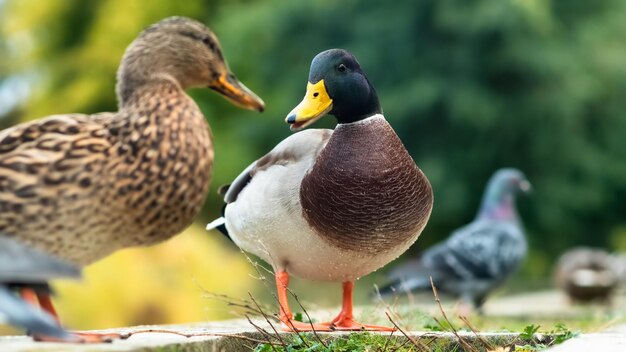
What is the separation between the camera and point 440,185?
603 inches

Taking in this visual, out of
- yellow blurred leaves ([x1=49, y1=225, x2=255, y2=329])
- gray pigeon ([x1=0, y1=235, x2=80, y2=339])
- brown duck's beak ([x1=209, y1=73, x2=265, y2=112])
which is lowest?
yellow blurred leaves ([x1=49, y1=225, x2=255, y2=329])

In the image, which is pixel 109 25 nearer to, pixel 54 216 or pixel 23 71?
pixel 23 71

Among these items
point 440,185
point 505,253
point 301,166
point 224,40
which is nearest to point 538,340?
point 301,166

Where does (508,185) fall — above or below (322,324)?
above

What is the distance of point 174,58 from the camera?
3.67 m

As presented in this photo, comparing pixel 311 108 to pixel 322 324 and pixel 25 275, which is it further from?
pixel 25 275

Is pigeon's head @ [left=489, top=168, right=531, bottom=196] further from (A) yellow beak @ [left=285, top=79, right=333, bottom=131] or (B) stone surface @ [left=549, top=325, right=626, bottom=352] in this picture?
(A) yellow beak @ [left=285, top=79, right=333, bottom=131]

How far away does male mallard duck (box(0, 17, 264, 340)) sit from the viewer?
3055 mm

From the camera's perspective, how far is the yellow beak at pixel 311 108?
3.43 meters

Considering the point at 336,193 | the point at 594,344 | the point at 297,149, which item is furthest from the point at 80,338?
the point at 594,344

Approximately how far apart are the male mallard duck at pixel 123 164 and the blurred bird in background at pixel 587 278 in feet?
20.3

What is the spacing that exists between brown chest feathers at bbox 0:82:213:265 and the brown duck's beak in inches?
10.9

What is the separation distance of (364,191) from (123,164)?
0.80 meters

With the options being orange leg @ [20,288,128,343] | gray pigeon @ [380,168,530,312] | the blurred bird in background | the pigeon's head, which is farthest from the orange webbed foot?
the blurred bird in background
